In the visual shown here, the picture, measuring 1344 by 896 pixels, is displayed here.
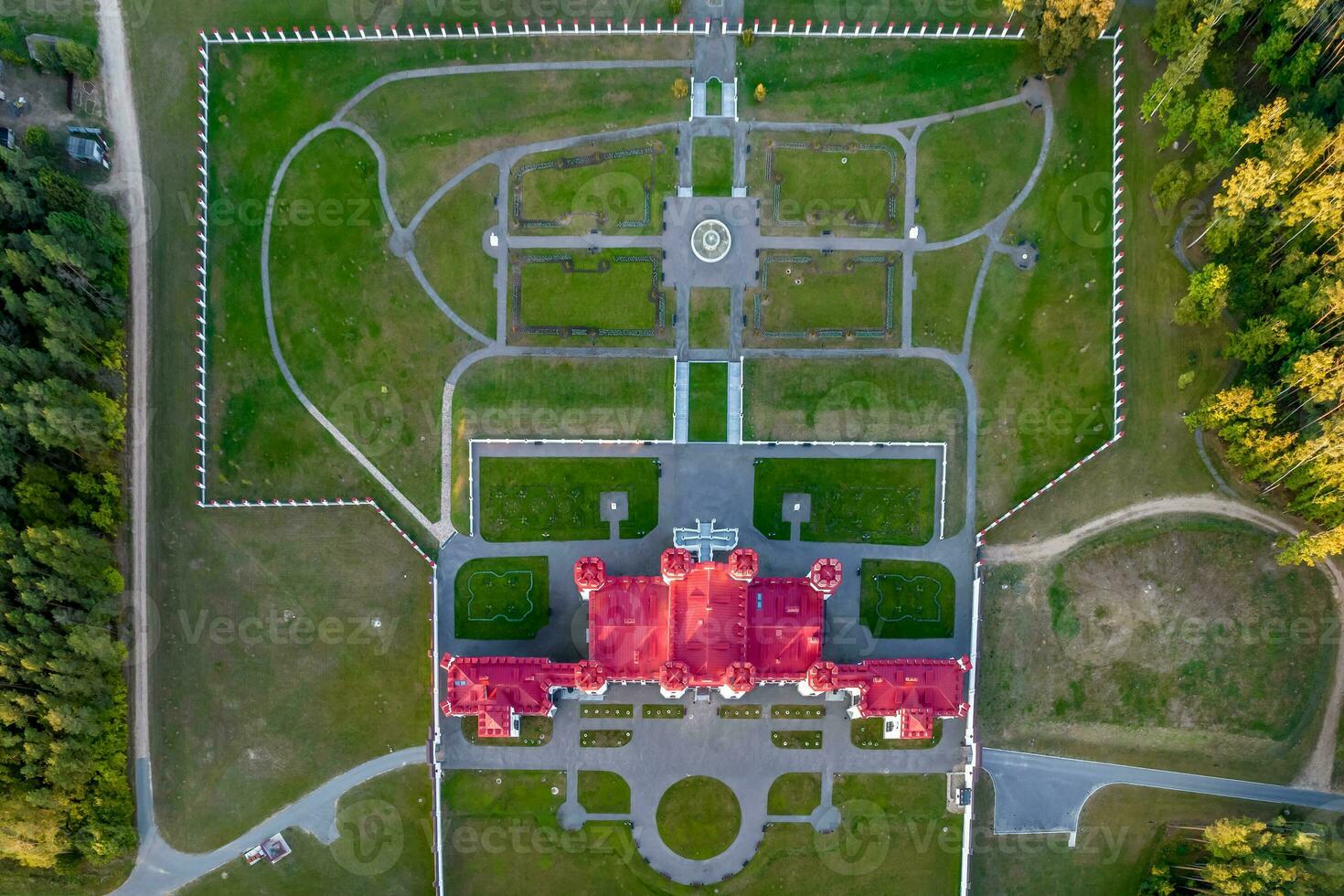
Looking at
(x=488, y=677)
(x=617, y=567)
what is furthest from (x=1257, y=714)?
(x=488, y=677)

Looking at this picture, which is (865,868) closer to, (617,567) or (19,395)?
(617,567)

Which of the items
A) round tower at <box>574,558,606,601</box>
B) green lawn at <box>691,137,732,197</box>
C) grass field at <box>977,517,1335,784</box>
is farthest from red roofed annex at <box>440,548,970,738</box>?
green lawn at <box>691,137,732,197</box>

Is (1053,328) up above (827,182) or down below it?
below

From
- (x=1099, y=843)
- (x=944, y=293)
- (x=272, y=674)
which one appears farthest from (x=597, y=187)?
(x=1099, y=843)

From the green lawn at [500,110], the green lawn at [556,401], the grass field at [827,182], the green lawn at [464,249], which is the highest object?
the green lawn at [500,110]

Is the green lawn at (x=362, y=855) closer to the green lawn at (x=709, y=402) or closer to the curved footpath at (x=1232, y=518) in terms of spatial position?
the green lawn at (x=709, y=402)

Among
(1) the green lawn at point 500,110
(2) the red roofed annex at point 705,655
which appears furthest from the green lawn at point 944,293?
(1) the green lawn at point 500,110

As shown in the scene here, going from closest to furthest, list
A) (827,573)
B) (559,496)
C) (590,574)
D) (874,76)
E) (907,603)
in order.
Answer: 1. (827,573)
2. (590,574)
3. (907,603)
4. (559,496)
5. (874,76)

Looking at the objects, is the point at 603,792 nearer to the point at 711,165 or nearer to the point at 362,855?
the point at 362,855
